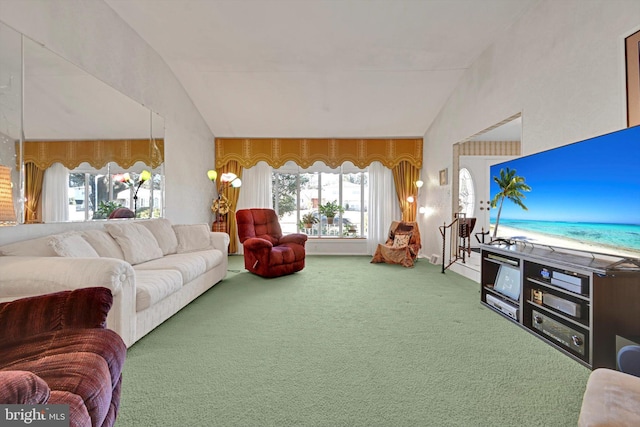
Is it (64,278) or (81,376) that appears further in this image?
(64,278)

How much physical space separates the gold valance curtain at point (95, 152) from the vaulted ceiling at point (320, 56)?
4.33ft

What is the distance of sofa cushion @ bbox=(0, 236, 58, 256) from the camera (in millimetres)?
2066

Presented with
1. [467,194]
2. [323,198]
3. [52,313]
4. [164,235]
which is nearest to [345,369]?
[52,313]

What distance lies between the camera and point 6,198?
79.8 inches

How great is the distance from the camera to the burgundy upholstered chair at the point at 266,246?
414 cm

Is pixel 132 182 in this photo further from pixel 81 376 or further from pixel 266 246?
pixel 81 376

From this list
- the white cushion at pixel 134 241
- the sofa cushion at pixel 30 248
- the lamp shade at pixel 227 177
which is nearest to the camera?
the sofa cushion at pixel 30 248

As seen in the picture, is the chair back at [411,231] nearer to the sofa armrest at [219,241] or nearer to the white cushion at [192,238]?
the sofa armrest at [219,241]

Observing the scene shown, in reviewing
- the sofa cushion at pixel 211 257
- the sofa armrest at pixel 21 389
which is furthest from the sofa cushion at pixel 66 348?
the sofa cushion at pixel 211 257

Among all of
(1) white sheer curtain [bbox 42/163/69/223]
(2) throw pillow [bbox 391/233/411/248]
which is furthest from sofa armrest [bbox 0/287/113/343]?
(2) throw pillow [bbox 391/233/411/248]

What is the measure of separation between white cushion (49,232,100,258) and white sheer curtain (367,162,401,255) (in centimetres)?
490

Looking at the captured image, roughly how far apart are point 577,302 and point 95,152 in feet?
13.4

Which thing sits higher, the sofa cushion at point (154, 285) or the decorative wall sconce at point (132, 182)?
the decorative wall sconce at point (132, 182)

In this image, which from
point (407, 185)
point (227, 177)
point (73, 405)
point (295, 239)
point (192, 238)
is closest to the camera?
point (73, 405)
